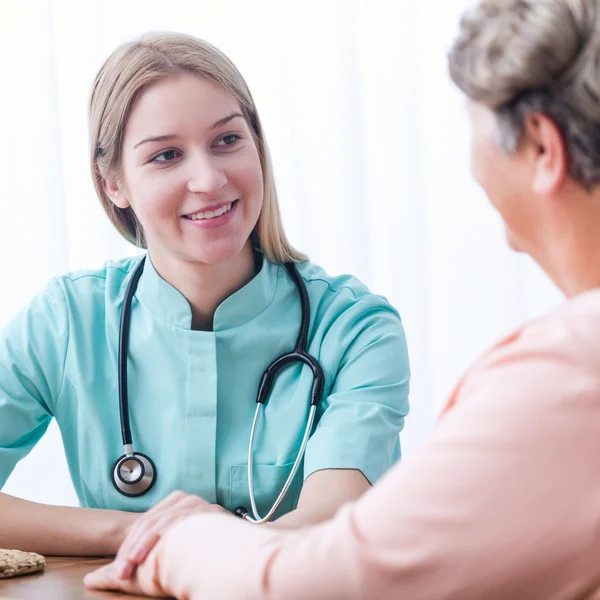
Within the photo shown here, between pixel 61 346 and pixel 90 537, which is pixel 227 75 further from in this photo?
pixel 90 537

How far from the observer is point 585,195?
79cm

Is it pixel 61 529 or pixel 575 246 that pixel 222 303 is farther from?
pixel 575 246

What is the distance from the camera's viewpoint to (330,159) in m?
2.51

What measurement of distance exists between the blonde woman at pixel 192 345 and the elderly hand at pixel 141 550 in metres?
0.41

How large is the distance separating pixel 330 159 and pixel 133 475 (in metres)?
1.25

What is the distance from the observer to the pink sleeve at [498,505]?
2.21 ft

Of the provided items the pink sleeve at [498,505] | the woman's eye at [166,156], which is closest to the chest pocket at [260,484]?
the woman's eye at [166,156]

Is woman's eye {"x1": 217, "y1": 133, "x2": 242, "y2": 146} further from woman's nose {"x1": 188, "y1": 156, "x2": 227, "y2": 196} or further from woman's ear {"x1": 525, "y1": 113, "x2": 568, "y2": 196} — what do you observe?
woman's ear {"x1": 525, "y1": 113, "x2": 568, "y2": 196}

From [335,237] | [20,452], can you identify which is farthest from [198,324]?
[335,237]

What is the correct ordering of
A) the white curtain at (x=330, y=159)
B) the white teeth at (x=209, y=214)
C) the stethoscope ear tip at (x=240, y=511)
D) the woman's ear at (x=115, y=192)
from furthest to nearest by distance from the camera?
the white curtain at (x=330, y=159) → the woman's ear at (x=115, y=192) → the white teeth at (x=209, y=214) → the stethoscope ear tip at (x=240, y=511)

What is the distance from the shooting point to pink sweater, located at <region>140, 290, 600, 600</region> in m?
0.67

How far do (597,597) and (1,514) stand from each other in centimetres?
96

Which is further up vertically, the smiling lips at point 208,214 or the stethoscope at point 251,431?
the smiling lips at point 208,214

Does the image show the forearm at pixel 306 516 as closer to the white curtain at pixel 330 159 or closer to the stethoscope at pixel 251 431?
the stethoscope at pixel 251 431
